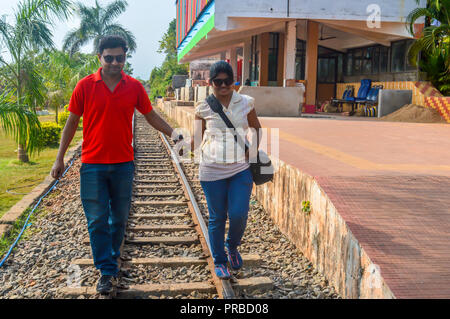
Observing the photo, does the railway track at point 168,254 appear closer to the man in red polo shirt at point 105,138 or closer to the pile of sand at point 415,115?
the man in red polo shirt at point 105,138

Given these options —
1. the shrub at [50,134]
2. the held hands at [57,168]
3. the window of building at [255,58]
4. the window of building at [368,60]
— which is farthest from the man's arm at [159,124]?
the window of building at [255,58]

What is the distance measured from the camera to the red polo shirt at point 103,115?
3.86 m

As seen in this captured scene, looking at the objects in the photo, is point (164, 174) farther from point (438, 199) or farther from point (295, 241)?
point (438, 199)

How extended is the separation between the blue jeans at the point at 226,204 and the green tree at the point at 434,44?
13379 mm

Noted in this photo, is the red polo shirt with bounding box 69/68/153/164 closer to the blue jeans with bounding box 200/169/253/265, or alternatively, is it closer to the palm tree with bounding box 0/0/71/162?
the blue jeans with bounding box 200/169/253/265

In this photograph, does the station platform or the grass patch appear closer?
the station platform

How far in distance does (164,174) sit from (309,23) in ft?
41.4

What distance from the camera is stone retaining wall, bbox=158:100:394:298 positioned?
3.55 meters

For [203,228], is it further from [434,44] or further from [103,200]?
[434,44]

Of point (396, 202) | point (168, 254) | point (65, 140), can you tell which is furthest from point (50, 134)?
point (396, 202)

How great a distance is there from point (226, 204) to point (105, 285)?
1.24 m

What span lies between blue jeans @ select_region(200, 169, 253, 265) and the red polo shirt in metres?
0.84

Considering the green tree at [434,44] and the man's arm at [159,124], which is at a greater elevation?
the green tree at [434,44]

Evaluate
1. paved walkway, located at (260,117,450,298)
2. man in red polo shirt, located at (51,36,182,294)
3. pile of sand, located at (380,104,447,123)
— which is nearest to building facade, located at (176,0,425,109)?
pile of sand, located at (380,104,447,123)
